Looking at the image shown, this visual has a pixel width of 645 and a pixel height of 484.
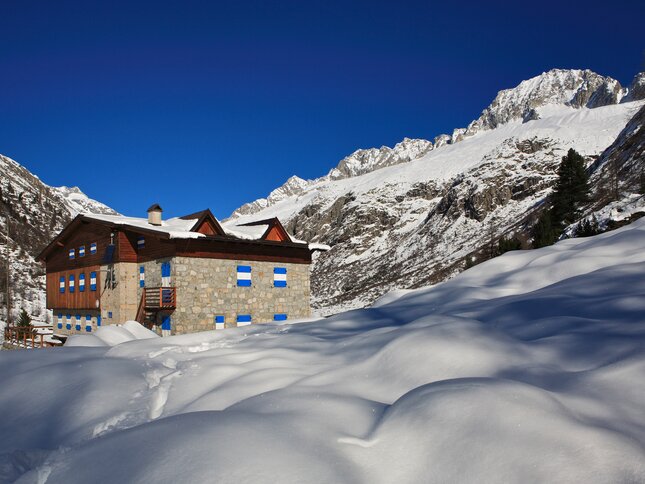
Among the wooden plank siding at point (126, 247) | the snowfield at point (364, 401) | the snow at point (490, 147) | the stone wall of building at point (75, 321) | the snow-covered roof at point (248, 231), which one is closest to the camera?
the snowfield at point (364, 401)

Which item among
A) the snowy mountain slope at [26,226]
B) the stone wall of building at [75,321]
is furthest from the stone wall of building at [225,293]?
the snowy mountain slope at [26,226]

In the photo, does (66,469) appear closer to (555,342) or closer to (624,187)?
(555,342)

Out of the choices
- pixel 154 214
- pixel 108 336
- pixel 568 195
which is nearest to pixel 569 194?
pixel 568 195

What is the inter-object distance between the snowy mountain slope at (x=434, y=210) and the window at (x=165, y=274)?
3263cm

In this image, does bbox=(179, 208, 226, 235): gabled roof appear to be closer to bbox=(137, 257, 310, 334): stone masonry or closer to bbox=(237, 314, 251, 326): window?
bbox=(137, 257, 310, 334): stone masonry

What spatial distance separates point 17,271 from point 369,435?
81735mm

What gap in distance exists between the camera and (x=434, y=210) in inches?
3329

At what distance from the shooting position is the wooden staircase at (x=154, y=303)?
18438 mm

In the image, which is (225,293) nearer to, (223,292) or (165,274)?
(223,292)

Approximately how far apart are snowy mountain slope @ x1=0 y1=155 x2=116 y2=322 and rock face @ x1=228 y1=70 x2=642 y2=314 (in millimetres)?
41527

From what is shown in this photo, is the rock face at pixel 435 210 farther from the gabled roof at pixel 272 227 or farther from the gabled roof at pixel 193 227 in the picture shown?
the gabled roof at pixel 193 227

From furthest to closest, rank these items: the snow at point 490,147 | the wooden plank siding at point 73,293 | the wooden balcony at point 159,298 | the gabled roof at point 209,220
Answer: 1. the snow at point 490,147
2. the wooden plank siding at point 73,293
3. the gabled roof at point 209,220
4. the wooden balcony at point 159,298

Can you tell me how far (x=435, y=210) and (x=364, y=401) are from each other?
83.8 metres

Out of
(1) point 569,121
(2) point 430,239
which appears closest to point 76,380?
(2) point 430,239
